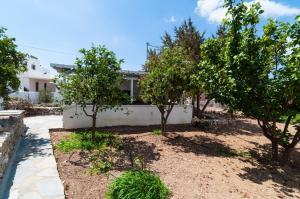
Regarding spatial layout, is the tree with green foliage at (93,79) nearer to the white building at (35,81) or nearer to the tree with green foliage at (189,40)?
the tree with green foliage at (189,40)

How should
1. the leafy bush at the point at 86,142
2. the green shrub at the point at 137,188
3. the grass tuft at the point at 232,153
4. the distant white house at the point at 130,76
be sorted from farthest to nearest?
the distant white house at the point at 130,76
the grass tuft at the point at 232,153
the leafy bush at the point at 86,142
the green shrub at the point at 137,188

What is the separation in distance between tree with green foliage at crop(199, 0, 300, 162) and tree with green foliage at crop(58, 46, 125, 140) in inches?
149

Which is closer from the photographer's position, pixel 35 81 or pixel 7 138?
pixel 7 138

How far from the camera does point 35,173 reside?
6754 millimetres

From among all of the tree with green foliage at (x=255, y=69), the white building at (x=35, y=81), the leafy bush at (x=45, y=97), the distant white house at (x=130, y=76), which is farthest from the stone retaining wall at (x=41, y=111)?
the white building at (x=35, y=81)

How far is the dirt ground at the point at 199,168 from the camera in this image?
6531 millimetres

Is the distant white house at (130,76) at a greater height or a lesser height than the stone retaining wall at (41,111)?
greater

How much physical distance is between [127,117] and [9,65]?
6.45 meters

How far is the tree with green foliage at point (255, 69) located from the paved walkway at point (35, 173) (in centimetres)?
577

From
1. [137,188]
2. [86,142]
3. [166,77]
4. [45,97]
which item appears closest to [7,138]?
[86,142]

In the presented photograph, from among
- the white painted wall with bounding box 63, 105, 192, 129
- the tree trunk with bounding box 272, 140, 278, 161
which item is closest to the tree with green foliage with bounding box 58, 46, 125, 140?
the white painted wall with bounding box 63, 105, 192, 129

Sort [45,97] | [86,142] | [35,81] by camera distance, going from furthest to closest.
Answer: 1. [35,81]
2. [45,97]
3. [86,142]

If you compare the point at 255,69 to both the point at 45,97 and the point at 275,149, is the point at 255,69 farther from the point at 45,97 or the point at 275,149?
the point at 45,97

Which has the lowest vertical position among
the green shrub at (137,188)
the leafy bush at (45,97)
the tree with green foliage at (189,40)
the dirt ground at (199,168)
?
the dirt ground at (199,168)
